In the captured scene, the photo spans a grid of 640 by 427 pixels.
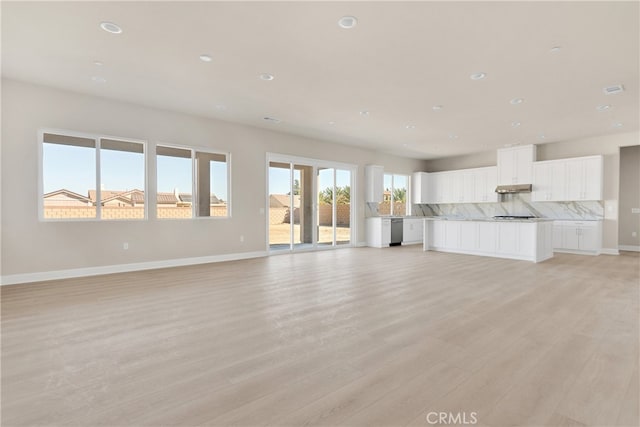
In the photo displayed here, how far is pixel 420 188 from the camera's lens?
36.9 ft

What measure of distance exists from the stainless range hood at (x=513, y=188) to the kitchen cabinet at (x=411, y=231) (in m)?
2.53

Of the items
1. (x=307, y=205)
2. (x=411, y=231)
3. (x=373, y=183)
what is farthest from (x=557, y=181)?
(x=307, y=205)

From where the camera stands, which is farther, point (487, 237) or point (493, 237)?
point (487, 237)

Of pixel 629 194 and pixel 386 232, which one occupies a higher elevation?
pixel 629 194

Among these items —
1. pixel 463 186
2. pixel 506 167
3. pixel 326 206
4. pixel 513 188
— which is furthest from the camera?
pixel 463 186

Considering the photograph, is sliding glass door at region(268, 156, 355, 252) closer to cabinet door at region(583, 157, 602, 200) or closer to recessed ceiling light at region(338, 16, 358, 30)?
recessed ceiling light at region(338, 16, 358, 30)

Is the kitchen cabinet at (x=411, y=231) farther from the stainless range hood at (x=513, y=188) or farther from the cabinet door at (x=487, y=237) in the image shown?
the cabinet door at (x=487, y=237)

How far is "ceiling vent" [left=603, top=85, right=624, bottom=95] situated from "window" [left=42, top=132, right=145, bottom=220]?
7.92m

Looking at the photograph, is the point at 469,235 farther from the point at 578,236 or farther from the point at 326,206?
the point at 326,206

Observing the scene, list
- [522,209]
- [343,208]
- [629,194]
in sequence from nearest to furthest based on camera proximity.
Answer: [629,194], [343,208], [522,209]

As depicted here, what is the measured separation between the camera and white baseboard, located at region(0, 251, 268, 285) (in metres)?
4.77

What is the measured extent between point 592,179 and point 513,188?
1751 millimetres

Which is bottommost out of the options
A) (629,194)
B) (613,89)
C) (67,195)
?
(67,195)

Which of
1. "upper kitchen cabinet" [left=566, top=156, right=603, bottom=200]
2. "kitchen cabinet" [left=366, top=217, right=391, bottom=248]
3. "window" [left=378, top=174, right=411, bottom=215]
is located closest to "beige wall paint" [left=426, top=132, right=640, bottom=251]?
"upper kitchen cabinet" [left=566, top=156, right=603, bottom=200]
